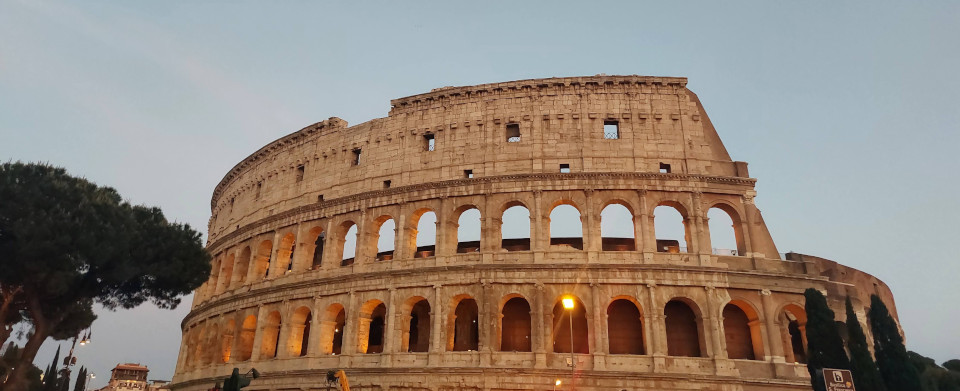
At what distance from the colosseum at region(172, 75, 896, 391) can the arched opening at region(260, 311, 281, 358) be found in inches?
2.6

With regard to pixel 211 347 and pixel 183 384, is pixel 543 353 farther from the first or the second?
pixel 183 384

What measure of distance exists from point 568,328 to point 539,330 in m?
1.47

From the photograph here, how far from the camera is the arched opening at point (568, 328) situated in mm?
21141

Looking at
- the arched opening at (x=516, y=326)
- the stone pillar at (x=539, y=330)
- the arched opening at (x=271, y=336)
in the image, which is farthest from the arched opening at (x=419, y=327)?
the arched opening at (x=271, y=336)

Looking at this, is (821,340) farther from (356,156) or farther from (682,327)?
(356,156)

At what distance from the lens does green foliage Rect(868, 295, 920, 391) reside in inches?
632

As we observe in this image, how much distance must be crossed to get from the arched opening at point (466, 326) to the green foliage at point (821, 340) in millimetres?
11463

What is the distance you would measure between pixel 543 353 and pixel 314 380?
9425 millimetres

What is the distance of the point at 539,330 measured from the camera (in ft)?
67.2

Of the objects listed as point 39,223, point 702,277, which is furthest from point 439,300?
point 39,223

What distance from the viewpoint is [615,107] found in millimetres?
23641

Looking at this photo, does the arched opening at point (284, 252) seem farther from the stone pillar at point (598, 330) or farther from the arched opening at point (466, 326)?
the stone pillar at point (598, 330)

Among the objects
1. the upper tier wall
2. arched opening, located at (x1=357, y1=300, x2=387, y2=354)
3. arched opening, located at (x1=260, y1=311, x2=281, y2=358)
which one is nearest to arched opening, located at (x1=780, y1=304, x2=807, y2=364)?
the upper tier wall

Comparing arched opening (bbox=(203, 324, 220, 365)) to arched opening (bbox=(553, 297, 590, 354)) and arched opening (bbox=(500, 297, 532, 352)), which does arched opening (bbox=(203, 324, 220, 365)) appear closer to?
arched opening (bbox=(500, 297, 532, 352))
